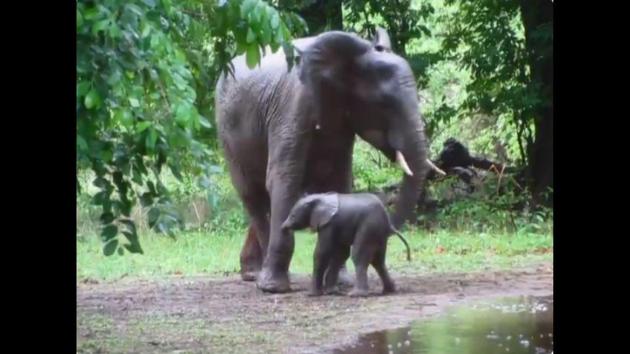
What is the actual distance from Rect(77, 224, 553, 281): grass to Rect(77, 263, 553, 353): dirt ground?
2.07 ft

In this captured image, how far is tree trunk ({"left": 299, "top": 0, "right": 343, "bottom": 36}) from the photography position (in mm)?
15531

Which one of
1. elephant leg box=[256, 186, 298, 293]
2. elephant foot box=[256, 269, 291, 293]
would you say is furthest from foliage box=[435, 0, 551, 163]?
elephant foot box=[256, 269, 291, 293]

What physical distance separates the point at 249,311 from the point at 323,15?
7.70 metres

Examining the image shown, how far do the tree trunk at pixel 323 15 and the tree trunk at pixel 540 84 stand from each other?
103 inches

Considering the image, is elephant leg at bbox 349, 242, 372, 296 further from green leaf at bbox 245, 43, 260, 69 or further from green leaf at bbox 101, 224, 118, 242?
green leaf at bbox 101, 224, 118, 242

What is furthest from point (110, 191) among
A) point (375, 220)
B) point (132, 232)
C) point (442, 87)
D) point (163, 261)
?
point (442, 87)

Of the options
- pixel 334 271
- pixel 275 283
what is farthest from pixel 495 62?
pixel 334 271

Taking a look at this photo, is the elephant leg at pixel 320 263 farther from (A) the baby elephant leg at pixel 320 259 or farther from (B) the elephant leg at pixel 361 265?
(B) the elephant leg at pixel 361 265

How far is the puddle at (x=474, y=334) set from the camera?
682cm

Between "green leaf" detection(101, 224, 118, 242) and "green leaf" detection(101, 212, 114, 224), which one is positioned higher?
"green leaf" detection(101, 212, 114, 224)

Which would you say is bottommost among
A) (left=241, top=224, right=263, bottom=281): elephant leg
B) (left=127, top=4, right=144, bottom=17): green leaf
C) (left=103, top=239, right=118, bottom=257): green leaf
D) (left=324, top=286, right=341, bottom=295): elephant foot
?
(left=324, top=286, right=341, bottom=295): elephant foot

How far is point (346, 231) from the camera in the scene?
9125mm

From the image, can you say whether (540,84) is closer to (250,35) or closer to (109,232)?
(250,35)

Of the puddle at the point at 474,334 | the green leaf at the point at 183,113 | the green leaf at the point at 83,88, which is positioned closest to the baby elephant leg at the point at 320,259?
the puddle at the point at 474,334
